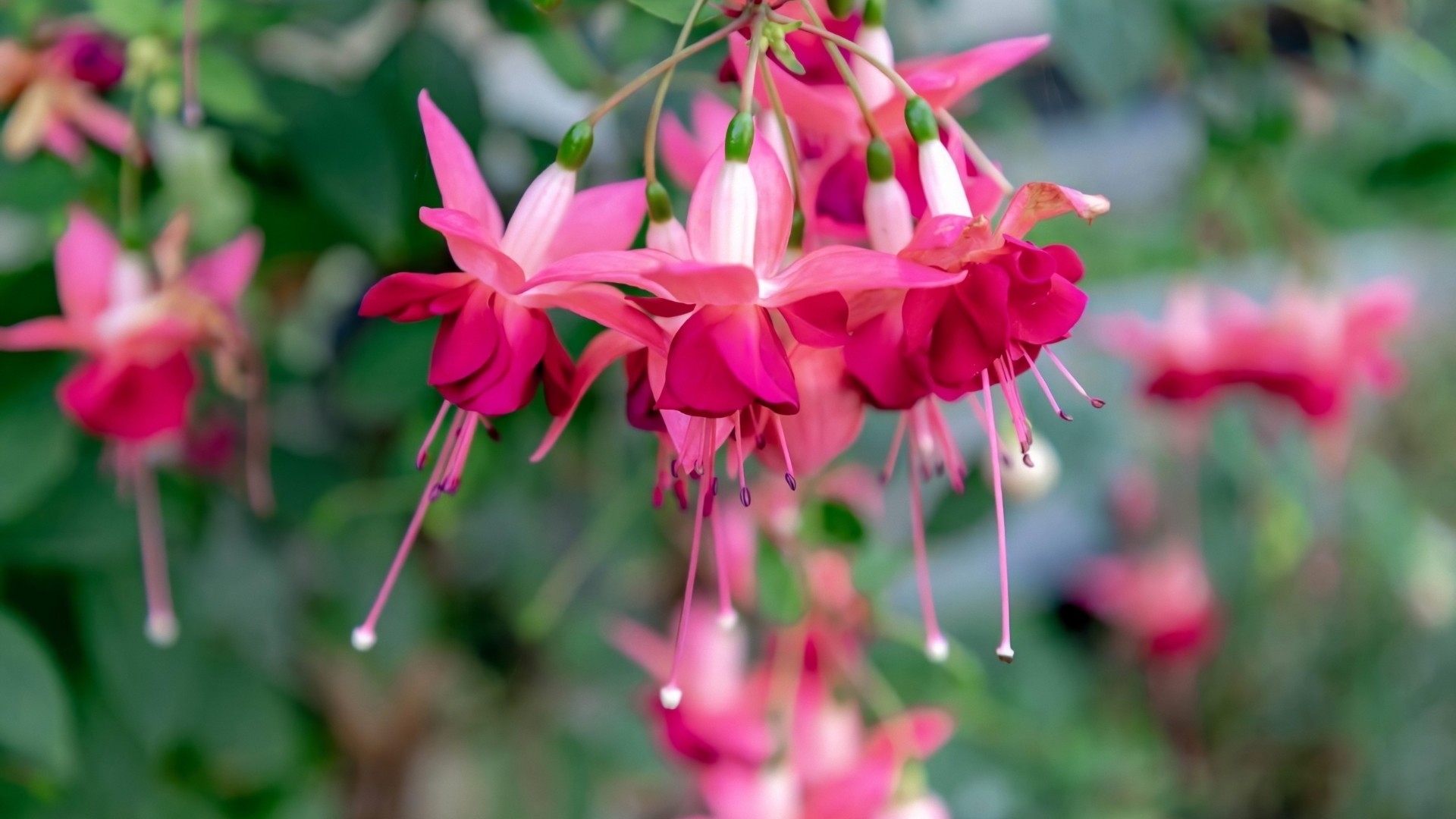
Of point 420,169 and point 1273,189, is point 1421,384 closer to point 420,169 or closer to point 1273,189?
point 1273,189

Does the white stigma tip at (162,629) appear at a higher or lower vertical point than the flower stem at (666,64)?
lower

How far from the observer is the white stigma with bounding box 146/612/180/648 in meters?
0.57

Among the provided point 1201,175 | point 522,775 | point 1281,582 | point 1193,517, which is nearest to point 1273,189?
point 1201,175

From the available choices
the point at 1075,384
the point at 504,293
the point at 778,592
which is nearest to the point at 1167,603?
the point at 778,592

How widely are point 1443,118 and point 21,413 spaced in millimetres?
881

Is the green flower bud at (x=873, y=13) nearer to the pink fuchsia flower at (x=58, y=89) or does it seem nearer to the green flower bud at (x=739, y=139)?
the green flower bud at (x=739, y=139)

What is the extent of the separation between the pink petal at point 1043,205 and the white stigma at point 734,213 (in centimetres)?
7

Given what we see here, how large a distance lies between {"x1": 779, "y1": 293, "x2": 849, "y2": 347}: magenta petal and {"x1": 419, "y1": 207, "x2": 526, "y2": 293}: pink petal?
8 centimetres

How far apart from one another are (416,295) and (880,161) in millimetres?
140

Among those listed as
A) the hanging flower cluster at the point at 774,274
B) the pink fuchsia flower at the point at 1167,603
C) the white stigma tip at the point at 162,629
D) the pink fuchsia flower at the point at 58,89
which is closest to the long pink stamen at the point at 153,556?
the white stigma tip at the point at 162,629

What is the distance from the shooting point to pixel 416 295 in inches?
11.8

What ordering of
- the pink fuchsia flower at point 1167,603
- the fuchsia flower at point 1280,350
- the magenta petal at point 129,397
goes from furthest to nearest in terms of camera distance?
the pink fuchsia flower at point 1167,603
the fuchsia flower at point 1280,350
the magenta petal at point 129,397

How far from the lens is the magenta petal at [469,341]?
0.98 feet

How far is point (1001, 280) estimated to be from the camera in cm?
27
